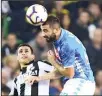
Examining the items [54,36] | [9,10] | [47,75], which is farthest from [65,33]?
[9,10]

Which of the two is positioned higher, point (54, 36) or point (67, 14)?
point (67, 14)

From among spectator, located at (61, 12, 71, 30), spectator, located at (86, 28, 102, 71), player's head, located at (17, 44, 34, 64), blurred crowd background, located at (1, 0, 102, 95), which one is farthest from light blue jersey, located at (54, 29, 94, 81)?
spectator, located at (61, 12, 71, 30)

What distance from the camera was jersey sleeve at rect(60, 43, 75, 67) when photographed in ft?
14.2

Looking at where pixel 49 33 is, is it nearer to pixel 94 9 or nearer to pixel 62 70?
pixel 62 70

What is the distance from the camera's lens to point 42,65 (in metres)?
5.08

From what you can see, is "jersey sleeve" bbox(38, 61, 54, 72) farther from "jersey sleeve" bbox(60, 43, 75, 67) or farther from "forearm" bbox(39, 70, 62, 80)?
"jersey sleeve" bbox(60, 43, 75, 67)

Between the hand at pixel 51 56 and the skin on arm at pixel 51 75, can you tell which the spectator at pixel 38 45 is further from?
the hand at pixel 51 56

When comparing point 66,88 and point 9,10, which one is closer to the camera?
point 66,88

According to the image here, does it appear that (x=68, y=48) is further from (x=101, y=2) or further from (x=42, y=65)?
(x=101, y=2)

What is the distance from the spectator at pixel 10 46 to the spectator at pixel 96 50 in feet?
3.89

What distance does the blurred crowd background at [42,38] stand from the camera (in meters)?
6.74

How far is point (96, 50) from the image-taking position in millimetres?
6812

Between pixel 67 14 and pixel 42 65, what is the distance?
2.24 metres

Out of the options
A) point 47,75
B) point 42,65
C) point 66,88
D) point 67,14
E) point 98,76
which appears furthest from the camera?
point 67,14
